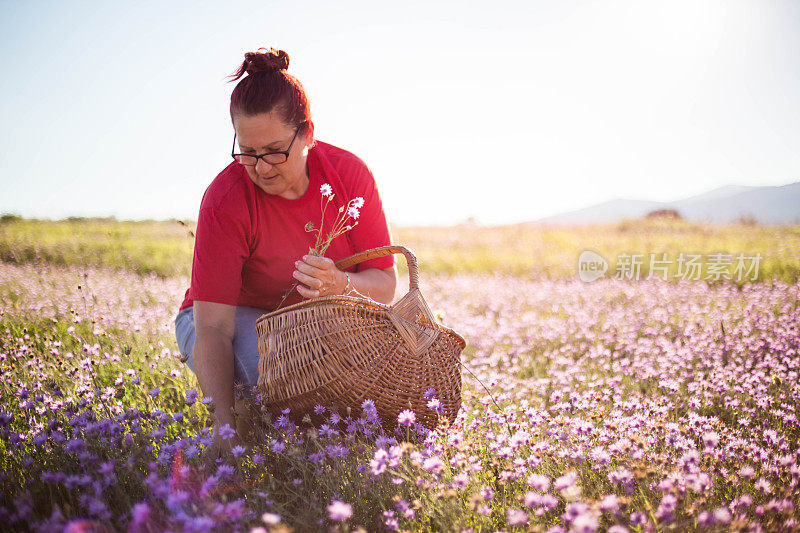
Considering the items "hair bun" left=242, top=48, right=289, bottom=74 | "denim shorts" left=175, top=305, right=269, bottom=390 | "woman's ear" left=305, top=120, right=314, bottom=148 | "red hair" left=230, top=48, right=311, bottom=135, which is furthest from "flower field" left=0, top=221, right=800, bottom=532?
"hair bun" left=242, top=48, right=289, bottom=74

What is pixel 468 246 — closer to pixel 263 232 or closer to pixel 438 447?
pixel 263 232

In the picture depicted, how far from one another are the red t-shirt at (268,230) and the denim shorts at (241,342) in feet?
0.37

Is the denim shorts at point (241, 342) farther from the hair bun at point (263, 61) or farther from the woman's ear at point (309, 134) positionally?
the hair bun at point (263, 61)

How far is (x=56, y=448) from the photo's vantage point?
2.04 metres

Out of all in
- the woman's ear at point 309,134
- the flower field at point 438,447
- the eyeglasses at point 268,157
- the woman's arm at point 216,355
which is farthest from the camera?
the woman's ear at point 309,134

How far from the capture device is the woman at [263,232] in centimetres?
236

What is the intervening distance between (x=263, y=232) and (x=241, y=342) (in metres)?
0.60

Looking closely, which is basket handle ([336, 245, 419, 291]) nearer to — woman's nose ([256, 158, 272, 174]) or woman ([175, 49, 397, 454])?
woman ([175, 49, 397, 454])

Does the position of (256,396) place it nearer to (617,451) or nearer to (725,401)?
(617,451)

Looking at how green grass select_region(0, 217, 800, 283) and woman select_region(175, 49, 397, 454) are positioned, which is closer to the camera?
woman select_region(175, 49, 397, 454)

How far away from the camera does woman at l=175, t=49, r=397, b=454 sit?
2361mm

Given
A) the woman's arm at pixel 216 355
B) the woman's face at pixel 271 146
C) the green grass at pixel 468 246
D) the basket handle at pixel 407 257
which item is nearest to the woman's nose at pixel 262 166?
the woman's face at pixel 271 146

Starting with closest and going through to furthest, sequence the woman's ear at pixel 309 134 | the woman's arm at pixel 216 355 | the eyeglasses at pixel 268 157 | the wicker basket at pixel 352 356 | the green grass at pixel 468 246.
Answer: the wicker basket at pixel 352 356
the woman's arm at pixel 216 355
the eyeglasses at pixel 268 157
the woman's ear at pixel 309 134
the green grass at pixel 468 246

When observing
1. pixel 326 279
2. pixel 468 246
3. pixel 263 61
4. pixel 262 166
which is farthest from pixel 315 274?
pixel 468 246
